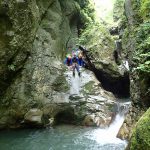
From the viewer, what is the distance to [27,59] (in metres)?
16.5

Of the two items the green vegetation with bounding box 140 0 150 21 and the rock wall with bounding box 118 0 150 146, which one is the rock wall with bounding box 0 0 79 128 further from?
the green vegetation with bounding box 140 0 150 21

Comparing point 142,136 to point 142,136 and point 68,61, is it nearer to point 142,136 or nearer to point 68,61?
point 142,136

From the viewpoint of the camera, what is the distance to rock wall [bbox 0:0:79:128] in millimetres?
13883

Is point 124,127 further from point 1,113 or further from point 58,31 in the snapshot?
point 58,31

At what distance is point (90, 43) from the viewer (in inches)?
826

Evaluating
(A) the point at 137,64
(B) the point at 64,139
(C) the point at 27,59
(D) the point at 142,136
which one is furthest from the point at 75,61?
(D) the point at 142,136

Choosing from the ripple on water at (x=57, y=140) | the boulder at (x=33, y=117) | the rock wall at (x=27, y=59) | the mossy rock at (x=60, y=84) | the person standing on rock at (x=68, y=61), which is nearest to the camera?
the ripple on water at (x=57, y=140)

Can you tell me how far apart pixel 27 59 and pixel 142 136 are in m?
11.7

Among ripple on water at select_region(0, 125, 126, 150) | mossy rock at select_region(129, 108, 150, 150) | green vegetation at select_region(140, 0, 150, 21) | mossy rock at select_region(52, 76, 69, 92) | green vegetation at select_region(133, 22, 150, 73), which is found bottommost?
ripple on water at select_region(0, 125, 126, 150)

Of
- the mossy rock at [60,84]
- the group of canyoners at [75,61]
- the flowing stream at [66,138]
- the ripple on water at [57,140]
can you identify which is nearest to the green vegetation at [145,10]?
the flowing stream at [66,138]

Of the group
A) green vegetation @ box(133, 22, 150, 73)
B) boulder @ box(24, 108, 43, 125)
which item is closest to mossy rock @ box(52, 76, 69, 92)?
boulder @ box(24, 108, 43, 125)

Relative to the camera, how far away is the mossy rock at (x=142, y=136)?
576cm

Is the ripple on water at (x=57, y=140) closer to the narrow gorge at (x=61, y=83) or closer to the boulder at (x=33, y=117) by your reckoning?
the narrow gorge at (x=61, y=83)

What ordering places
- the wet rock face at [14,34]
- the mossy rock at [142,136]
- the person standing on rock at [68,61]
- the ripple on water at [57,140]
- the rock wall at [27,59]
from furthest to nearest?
1. the person standing on rock at [68,61]
2. the rock wall at [27,59]
3. the wet rock face at [14,34]
4. the ripple on water at [57,140]
5. the mossy rock at [142,136]
